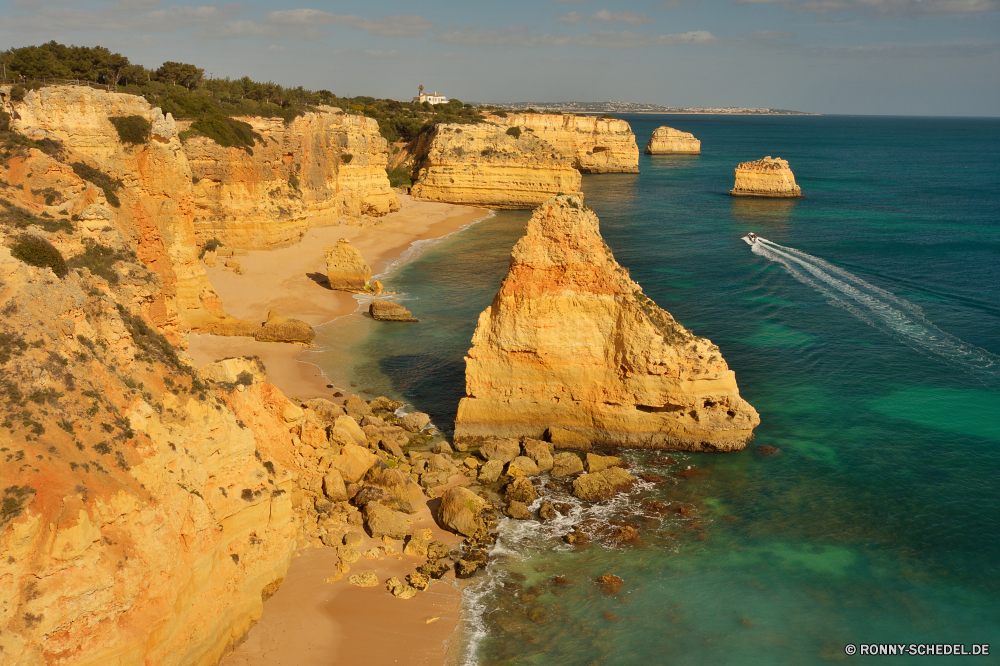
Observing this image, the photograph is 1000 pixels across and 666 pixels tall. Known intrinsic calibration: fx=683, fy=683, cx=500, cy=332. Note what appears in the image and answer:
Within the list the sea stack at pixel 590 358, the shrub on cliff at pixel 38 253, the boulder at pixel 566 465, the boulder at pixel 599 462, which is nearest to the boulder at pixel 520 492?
the boulder at pixel 566 465

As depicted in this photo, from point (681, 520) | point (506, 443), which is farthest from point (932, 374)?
point (506, 443)

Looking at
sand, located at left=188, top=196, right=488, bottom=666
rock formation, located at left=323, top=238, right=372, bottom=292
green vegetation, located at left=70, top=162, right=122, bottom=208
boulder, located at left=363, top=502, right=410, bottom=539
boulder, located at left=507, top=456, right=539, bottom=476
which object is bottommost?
sand, located at left=188, top=196, right=488, bottom=666

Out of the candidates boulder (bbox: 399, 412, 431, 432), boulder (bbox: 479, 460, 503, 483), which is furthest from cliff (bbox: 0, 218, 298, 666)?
boulder (bbox: 399, 412, 431, 432)

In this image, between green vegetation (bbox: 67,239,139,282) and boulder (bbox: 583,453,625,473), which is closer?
green vegetation (bbox: 67,239,139,282)

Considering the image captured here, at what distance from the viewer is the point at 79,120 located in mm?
27500

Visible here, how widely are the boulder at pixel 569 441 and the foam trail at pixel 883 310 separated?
61.9 feet

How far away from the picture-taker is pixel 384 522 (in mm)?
18812

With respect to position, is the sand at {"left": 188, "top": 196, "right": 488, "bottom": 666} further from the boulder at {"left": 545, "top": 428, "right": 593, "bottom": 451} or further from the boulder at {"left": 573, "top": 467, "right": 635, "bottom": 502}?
the boulder at {"left": 573, "top": 467, "right": 635, "bottom": 502}

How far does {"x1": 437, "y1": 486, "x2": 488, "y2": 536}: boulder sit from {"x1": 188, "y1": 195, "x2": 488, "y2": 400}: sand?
390 inches

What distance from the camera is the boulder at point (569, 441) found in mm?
23938

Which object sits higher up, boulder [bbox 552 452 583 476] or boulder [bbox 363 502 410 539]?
boulder [bbox 552 452 583 476]

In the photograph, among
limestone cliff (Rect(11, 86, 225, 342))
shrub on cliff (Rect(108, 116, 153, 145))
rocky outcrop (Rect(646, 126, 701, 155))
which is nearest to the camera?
limestone cliff (Rect(11, 86, 225, 342))

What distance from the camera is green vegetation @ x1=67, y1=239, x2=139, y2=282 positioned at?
14.2 metres

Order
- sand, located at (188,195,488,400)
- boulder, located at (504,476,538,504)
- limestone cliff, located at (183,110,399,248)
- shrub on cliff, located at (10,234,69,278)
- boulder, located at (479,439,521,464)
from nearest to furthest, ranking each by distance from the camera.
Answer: shrub on cliff, located at (10,234,69,278) → boulder, located at (504,476,538,504) → boulder, located at (479,439,521,464) → sand, located at (188,195,488,400) → limestone cliff, located at (183,110,399,248)
